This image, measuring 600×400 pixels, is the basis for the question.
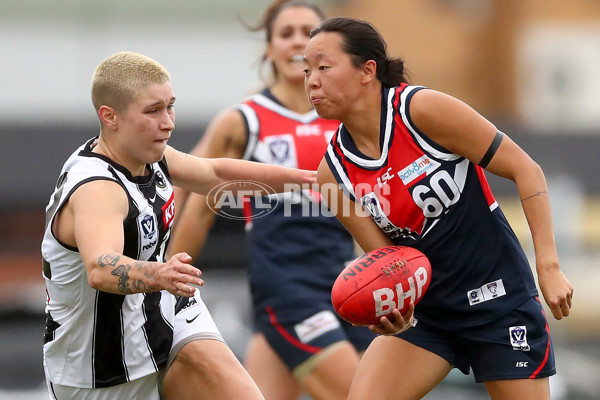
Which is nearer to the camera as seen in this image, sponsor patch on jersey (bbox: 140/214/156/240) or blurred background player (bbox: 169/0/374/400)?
sponsor patch on jersey (bbox: 140/214/156/240)

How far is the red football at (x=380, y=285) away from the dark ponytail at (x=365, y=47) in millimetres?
751

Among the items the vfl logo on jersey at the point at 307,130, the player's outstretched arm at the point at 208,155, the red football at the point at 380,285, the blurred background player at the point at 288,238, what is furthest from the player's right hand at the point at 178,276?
the vfl logo on jersey at the point at 307,130

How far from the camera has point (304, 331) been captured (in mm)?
5398

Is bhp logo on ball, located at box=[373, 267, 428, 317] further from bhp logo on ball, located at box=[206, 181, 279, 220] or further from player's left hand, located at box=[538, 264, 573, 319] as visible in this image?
bhp logo on ball, located at box=[206, 181, 279, 220]

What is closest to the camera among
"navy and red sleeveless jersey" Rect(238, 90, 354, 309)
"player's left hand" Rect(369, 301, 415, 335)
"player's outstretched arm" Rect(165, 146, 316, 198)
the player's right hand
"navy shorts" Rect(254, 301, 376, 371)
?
the player's right hand

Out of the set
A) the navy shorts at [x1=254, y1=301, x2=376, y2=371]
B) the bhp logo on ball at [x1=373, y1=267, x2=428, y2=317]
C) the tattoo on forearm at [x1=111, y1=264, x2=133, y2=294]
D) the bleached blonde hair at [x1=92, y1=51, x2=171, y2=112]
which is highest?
the bleached blonde hair at [x1=92, y1=51, x2=171, y2=112]

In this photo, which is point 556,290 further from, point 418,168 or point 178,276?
point 178,276

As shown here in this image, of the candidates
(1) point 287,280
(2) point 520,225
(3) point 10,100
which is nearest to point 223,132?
(1) point 287,280

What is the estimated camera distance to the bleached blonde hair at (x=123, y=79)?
3785mm

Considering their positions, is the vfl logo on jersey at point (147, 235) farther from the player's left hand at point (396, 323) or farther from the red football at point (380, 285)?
the player's left hand at point (396, 323)

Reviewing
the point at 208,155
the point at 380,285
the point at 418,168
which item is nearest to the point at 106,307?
the point at 380,285

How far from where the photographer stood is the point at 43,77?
2091 cm

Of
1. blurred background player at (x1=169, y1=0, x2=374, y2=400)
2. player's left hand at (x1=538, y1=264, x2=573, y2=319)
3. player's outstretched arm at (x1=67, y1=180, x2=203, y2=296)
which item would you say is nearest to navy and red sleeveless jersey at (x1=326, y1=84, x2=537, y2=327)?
player's left hand at (x1=538, y1=264, x2=573, y2=319)

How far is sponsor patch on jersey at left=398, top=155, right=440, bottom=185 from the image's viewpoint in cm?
406
